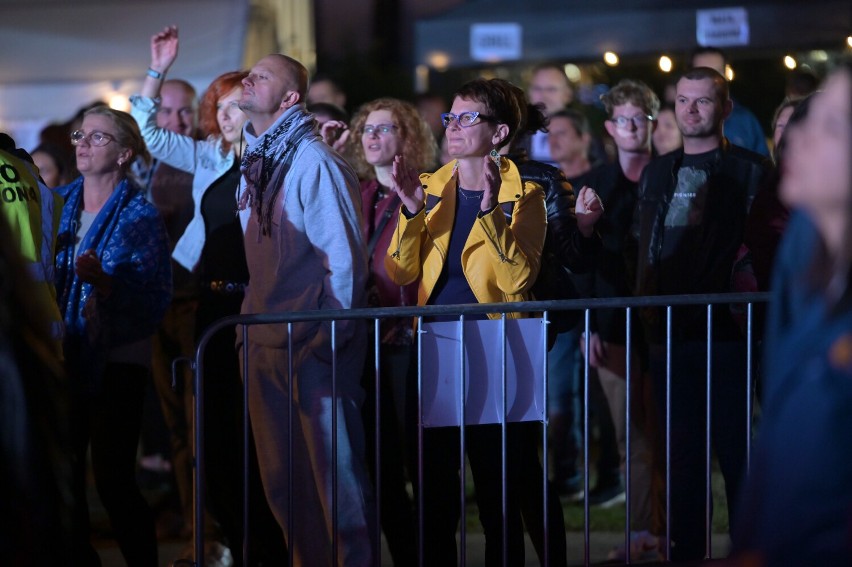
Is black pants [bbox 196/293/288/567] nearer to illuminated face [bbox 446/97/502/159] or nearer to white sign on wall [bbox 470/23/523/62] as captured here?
illuminated face [bbox 446/97/502/159]

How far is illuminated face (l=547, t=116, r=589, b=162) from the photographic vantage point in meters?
7.14

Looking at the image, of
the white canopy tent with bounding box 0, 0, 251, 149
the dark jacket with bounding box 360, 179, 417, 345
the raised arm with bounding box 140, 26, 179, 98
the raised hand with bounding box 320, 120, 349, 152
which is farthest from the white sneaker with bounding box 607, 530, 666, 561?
the white canopy tent with bounding box 0, 0, 251, 149

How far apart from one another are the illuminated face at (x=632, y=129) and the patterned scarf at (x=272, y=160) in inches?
81.4

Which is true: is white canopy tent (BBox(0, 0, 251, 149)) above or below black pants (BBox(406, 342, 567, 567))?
above

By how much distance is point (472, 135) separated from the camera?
4754mm

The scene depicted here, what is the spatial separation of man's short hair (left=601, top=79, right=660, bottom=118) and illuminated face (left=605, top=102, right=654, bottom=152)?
0.07 feet

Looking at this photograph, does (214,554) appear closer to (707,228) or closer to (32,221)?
(32,221)

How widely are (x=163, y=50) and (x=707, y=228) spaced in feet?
9.04

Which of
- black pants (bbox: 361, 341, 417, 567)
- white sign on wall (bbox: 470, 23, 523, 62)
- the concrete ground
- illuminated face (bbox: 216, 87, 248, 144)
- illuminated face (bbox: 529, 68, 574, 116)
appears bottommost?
the concrete ground

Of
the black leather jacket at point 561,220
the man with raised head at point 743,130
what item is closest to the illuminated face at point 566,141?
the man with raised head at point 743,130

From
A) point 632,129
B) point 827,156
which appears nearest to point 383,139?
point 632,129

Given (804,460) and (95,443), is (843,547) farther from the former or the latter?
(95,443)

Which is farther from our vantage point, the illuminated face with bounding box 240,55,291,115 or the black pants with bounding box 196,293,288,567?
the black pants with bounding box 196,293,288,567

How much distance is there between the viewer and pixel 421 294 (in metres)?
4.72
